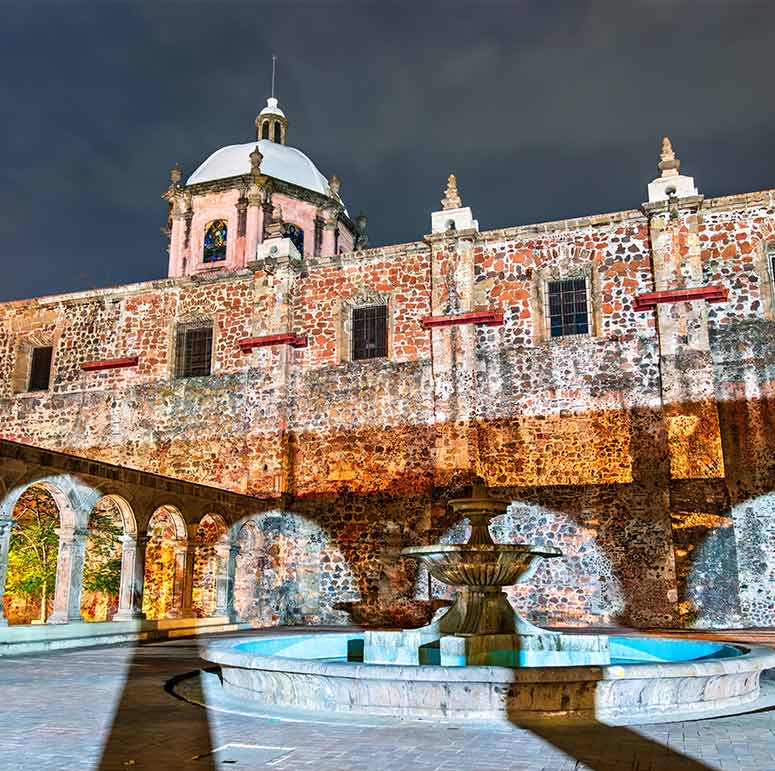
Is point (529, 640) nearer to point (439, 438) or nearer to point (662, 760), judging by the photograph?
point (662, 760)

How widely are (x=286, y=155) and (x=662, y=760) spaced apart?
24.9 meters

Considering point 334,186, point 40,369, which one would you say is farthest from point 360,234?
point 40,369

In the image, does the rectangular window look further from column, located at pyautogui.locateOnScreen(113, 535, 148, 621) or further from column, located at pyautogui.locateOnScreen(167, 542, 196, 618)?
column, located at pyautogui.locateOnScreen(113, 535, 148, 621)

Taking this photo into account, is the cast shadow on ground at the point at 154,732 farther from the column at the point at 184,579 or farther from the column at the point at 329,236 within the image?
the column at the point at 329,236

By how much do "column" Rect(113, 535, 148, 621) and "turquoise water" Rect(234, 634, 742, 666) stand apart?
5566mm

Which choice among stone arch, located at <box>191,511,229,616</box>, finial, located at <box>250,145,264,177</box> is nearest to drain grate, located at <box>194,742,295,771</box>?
stone arch, located at <box>191,511,229,616</box>

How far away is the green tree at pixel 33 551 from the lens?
16719 mm

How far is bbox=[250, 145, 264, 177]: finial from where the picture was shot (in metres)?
24.4

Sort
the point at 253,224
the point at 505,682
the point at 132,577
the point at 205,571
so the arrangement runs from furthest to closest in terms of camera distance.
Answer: the point at 253,224 < the point at 205,571 < the point at 132,577 < the point at 505,682

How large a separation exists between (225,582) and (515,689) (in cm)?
1128

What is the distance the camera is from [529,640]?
7.79 metres

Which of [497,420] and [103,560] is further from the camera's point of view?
[103,560]

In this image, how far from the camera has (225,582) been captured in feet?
52.0

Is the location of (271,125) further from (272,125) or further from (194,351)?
(194,351)
